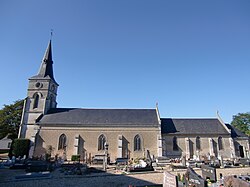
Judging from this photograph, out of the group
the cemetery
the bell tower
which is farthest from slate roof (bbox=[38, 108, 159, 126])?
the cemetery

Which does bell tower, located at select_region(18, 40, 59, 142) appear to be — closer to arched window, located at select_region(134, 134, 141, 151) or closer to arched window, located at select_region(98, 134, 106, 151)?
arched window, located at select_region(98, 134, 106, 151)

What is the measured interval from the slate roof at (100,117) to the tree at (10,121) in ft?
41.3

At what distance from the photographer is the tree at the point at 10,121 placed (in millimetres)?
37969

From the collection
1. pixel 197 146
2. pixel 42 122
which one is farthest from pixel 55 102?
pixel 197 146

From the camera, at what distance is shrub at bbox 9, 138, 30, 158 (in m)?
26.8

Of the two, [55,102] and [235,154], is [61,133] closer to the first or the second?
[55,102]

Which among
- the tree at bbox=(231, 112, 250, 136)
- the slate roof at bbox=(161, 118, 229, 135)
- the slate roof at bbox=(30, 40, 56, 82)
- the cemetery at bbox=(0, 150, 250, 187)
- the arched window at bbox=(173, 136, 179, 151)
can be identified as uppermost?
the slate roof at bbox=(30, 40, 56, 82)

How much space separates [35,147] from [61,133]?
4.46 metres

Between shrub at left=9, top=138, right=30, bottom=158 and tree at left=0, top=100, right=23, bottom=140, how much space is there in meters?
12.8

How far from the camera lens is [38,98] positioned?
32500 mm

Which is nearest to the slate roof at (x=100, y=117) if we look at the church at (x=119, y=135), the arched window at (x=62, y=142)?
the church at (x=119, y=135)

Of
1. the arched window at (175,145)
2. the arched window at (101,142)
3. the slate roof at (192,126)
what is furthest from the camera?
the slate roof at (192,126)

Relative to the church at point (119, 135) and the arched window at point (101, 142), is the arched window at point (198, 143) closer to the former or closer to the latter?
the church at point (119, 135)

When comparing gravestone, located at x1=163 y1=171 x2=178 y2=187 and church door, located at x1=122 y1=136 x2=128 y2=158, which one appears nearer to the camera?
gravestone, located at x1=163 y1=171 x2=178 y2=187
